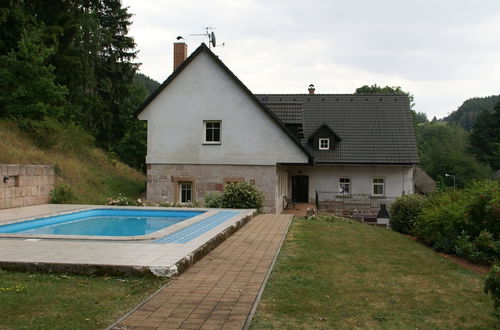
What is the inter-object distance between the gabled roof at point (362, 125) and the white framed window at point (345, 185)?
145 centimetres

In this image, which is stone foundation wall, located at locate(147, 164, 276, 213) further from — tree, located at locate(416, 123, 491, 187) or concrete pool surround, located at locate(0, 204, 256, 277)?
tree, located at locate(416, 123, 491, 187)

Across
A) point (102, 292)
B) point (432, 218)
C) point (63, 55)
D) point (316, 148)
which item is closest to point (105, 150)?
point (63, 55)

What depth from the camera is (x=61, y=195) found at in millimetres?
19750

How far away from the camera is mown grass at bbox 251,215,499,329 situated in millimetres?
5539

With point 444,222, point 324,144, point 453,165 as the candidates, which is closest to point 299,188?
point 324,144

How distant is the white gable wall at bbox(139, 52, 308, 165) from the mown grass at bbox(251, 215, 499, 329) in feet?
43.6

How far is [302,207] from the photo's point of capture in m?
29.5

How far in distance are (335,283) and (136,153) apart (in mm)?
32542

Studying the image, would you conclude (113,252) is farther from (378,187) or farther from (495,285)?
(378,187)

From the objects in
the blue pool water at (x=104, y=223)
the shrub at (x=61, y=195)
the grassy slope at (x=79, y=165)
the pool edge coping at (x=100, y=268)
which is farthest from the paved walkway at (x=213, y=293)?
the grassy slope at (x=79, y=165)

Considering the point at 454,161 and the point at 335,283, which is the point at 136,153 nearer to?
the point at 335,283

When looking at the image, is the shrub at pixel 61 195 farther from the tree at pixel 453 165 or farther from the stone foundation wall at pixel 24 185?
the tree at pixel 453 165

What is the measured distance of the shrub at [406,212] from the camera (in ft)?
56.9

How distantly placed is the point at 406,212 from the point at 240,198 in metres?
6.08
